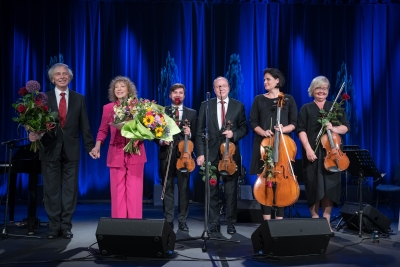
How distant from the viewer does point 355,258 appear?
414 centimetres

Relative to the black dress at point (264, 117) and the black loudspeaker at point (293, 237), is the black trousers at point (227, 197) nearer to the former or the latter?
the black dress at point (264, 117)

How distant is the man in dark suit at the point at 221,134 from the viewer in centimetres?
523

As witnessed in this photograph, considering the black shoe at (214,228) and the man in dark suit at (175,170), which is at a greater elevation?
the man in dark suit at (175,170)

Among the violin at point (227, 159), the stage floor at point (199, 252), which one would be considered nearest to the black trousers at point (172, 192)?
the stage floor at point (199, 252)

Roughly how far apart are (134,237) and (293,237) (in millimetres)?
1312

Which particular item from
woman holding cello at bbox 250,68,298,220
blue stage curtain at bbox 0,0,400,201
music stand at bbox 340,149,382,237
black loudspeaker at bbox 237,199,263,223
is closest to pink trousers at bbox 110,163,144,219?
woman holding cello at bbox 250,68,298,220

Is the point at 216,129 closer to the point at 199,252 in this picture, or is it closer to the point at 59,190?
the point at 199,252

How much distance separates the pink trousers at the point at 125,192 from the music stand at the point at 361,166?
96.2 inches

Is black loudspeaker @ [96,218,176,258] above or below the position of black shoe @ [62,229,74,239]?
above

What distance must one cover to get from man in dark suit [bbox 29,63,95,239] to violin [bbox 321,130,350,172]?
98.8 inches

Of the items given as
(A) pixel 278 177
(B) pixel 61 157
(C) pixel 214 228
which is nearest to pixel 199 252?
(C) pixel 214 228

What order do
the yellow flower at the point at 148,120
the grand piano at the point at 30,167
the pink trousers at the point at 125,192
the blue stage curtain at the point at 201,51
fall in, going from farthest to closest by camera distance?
1. the blue stage curtain at the point at 201,51
2. the grand piano at the point at 30,167
3. the pink trousers at the point at 125,192
4. the yellow flower at the point at 148,120

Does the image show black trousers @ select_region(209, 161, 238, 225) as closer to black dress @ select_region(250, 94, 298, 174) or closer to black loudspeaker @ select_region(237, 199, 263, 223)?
black dress @ select_region(250, 94, 298, 174)

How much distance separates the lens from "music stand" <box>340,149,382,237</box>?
5180mm
